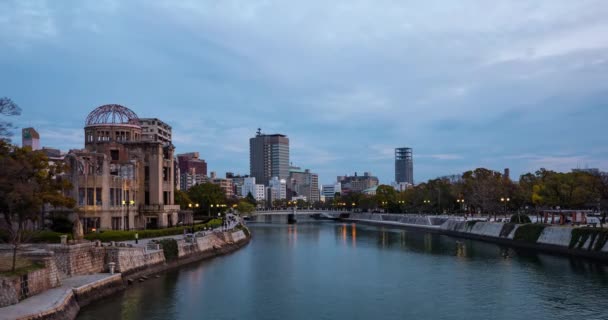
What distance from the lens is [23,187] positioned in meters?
34.4

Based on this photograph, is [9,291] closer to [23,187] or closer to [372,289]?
[23,187]

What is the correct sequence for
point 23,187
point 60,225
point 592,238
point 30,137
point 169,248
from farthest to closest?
point 30,137, point 592,238, point 60,225, point 169,248, point 23,187

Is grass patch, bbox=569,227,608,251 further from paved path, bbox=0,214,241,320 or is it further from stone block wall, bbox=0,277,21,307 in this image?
stone block wall, bbox=0,277,21,307

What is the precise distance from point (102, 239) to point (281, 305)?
72.1ft

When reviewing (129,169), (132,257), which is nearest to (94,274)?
(132,257)

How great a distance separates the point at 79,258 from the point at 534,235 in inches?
2304

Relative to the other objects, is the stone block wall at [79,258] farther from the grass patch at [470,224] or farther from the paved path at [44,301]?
the grass patch at [470,224]

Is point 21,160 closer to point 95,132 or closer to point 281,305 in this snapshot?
point 281,305

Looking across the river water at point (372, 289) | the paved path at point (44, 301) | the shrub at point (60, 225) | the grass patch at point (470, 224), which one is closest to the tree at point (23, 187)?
the paved path at point (44, 301)

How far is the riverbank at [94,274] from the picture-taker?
28186 millimetres

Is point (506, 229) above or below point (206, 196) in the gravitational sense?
below

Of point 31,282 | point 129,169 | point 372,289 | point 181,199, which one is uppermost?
point 129,169

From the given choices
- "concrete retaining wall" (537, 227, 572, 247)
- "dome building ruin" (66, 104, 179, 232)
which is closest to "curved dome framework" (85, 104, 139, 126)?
"dome building ruin" (66, 104, 179, 232)

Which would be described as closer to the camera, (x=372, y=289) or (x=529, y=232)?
(x=372, y=289)
